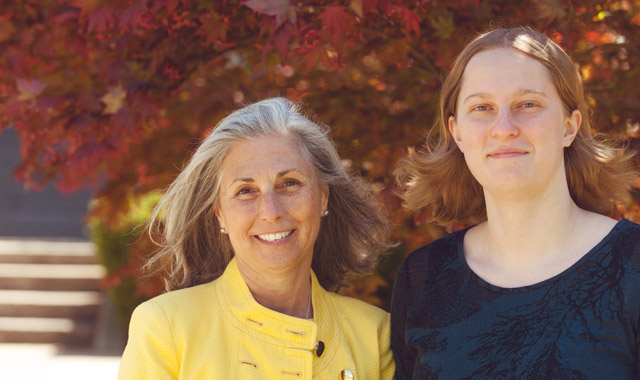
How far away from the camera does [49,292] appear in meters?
7.66

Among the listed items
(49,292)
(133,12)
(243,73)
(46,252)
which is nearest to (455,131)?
(133,12)

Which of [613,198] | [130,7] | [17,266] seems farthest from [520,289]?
[17,266]

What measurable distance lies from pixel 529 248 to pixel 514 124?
37cm

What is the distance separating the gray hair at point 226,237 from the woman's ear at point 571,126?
2.68 ft

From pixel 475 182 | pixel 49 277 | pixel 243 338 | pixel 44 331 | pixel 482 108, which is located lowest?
pixel 44 331

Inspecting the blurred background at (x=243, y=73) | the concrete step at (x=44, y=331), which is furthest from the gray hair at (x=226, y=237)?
the concrete step at (x=44, y=331)

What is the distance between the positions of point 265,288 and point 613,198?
1.14 meters

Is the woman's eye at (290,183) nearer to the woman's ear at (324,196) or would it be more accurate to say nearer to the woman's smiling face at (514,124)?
the woman's ear at (324,196)

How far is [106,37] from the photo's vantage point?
3076 millimetres

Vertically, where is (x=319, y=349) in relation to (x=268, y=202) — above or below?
below

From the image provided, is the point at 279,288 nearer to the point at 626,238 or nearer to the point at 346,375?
the point at 346,375

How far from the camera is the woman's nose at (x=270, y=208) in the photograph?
95.6 inches

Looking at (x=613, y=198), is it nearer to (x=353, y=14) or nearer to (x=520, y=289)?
(x=520, y=289)

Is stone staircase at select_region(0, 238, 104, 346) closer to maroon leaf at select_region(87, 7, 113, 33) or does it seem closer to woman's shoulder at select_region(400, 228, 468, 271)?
maroon leaf at select_region(87, 7, 113, 33)
